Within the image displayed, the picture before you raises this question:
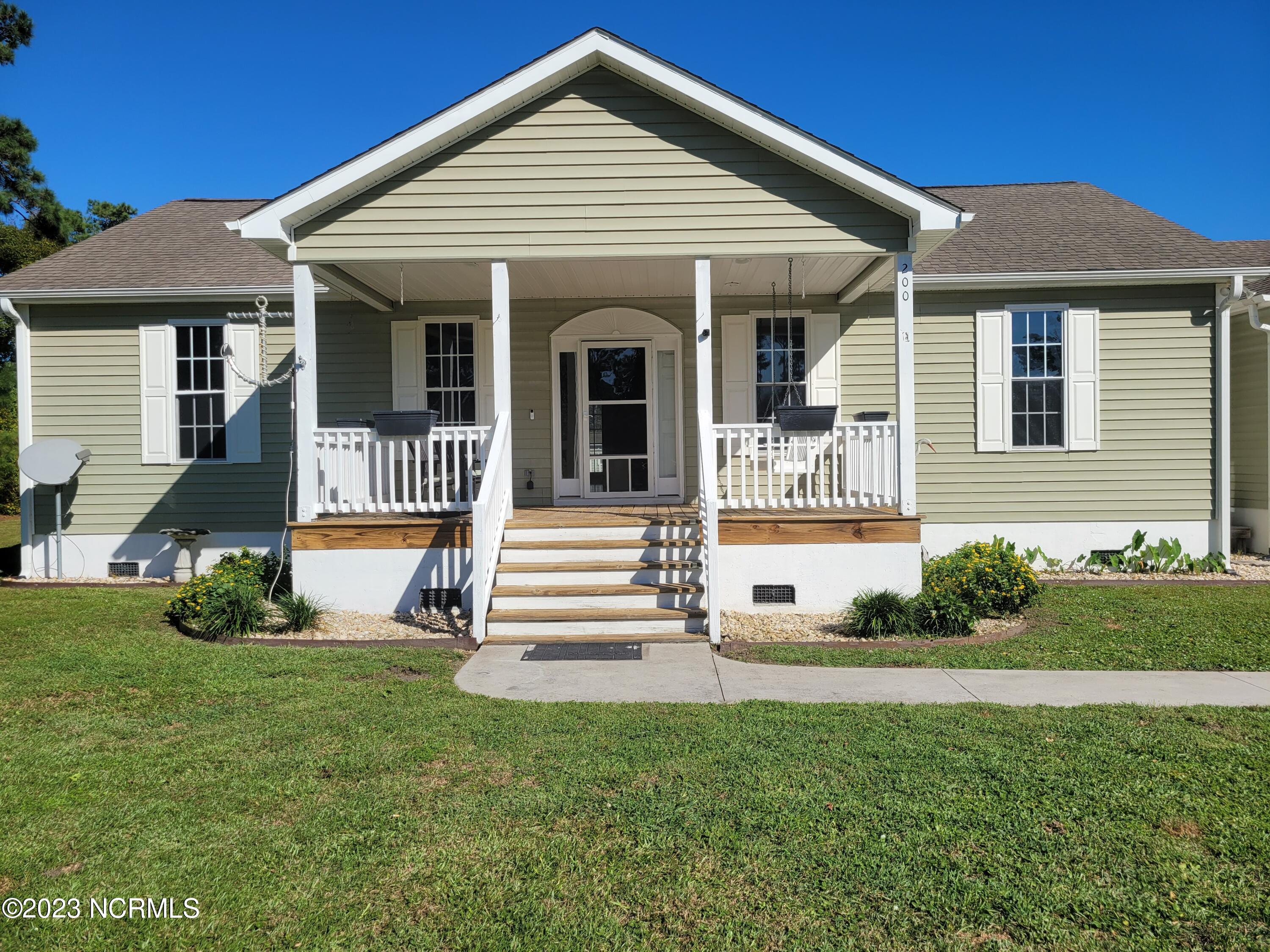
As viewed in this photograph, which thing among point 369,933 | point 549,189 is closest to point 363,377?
point 549,189

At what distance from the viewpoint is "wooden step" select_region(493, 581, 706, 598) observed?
22.3ft

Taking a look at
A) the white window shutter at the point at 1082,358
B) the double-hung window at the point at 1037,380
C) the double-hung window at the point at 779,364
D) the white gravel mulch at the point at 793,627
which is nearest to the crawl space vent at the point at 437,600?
the white gravel mulch at the point at 793,627

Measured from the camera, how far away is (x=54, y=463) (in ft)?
30.8

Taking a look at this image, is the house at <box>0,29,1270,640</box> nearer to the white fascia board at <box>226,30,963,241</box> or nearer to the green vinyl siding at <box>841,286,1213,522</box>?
the green vinyl siding at <box>841,286,1213,522</box>

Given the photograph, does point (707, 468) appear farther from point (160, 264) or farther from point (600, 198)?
point (160, 264)

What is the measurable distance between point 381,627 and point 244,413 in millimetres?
4437

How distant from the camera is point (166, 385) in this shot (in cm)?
980

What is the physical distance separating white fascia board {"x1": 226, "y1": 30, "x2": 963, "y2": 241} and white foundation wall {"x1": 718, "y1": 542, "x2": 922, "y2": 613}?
2.94 metres

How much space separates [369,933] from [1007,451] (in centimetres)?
919

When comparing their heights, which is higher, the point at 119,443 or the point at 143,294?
the point at 143,294

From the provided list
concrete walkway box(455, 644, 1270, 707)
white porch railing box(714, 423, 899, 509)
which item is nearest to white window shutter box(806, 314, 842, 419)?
white porch railing box(714, 423, 899, 509)

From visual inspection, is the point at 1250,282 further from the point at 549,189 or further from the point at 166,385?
the point at 166,385

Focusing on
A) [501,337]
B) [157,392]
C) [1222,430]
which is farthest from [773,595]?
[157,392]

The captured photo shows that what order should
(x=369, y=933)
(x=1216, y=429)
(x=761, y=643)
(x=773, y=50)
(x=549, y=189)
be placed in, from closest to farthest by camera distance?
(x=369, y=933), (x=761, y=643), (x=549, y=189), (x=1216, y=429), (x=773, y=50)
